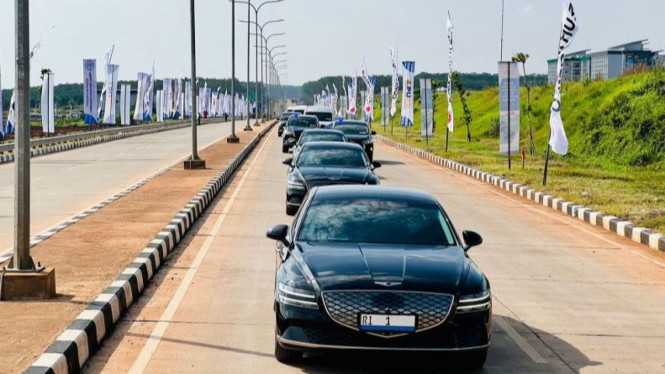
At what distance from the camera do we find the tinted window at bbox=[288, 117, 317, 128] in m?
47.4

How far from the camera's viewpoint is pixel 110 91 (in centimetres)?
5891

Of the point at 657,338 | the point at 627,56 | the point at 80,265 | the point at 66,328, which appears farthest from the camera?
the point at 627,56

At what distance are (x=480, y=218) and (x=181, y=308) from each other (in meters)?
10.4

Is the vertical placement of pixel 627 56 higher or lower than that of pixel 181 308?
higher

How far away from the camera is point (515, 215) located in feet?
68.0

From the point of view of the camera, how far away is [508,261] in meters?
13.9

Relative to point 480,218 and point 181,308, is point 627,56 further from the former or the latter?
point 181,308

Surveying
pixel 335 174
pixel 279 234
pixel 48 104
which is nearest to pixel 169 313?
pixel 279 234

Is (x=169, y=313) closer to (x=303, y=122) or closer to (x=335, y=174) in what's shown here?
(x=335, y=174)

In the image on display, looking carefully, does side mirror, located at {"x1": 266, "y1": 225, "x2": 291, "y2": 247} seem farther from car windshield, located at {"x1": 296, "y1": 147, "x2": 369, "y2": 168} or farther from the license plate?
car windshield, located at {"x1": 296, "y1": 147, "x2": 369, "y2": 168}

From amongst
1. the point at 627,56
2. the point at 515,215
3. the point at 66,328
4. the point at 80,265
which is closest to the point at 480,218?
the point at 515,215

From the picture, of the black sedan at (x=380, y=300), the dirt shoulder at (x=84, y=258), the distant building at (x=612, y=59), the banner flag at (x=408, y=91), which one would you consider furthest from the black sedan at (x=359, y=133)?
the distant building at (x=612, y=59)

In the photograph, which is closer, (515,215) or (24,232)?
(24,232)

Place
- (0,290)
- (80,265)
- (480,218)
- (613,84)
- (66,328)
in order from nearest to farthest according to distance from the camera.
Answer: (66,328)
(0,290)
(80,265)
(480,218)
(613,84)
